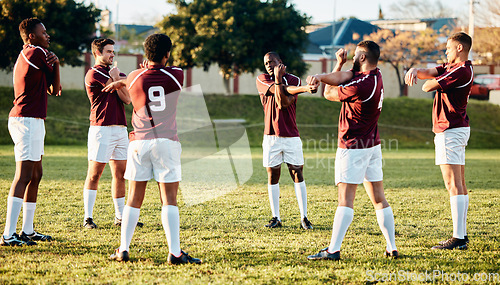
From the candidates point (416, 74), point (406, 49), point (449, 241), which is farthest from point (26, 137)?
point (406, 49)

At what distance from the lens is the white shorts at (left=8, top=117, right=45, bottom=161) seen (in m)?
5.84

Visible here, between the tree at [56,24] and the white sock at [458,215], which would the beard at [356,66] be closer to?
the white sock at [458,215]

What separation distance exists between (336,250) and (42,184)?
303 inches

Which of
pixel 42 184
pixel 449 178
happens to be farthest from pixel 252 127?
pixel 449 178

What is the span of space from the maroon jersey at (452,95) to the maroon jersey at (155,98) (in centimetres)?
319

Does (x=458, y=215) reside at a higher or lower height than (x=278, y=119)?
lower

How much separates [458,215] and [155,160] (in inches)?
148

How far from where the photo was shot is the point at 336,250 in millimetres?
5426

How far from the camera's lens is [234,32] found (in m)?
28.9

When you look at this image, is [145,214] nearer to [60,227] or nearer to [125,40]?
[60,227]

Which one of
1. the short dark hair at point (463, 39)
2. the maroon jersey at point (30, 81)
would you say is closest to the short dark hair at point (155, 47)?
the maroon jersey at point (30, 81)

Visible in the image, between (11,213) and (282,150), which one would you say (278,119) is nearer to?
(282,150)

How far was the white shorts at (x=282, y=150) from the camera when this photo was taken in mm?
7402

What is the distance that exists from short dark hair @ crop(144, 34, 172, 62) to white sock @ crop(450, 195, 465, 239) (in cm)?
394
